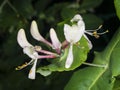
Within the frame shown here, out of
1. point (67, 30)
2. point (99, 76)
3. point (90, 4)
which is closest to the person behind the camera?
point (67, 30)

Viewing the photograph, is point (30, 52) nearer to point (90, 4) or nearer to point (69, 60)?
point (69, 60)

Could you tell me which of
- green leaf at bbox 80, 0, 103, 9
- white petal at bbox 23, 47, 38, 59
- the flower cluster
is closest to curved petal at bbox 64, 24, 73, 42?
the flower cluster

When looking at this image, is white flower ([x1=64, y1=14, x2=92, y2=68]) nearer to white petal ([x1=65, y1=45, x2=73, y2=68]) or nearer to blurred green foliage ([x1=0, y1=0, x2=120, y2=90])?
white petal ([x1=65, y1=45, x2=73, y2=68])

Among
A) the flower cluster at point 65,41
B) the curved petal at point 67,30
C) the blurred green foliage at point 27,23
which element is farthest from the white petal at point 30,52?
the blurred green foliage at point 27,23

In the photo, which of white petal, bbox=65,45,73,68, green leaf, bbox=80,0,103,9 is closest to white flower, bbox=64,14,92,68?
white petal, bbox=65,45,73,68

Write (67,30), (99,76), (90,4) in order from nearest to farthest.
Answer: (67,30)
(99,76)
(90,4)

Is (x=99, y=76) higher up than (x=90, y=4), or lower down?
lower down

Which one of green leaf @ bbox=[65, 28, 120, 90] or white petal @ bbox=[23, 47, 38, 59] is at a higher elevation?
white petal @ bbox=[23, 47, 38, 59]

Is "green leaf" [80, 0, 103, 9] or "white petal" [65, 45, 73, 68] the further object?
"green leaf" [80, 0, 103, 9]

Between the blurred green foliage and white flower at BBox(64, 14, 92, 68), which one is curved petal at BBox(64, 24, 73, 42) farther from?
the blurred green foliage

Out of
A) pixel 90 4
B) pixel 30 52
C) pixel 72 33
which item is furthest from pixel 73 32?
pixel 90 4

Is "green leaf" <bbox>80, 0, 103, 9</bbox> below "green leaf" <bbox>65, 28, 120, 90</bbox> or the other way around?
the other way around

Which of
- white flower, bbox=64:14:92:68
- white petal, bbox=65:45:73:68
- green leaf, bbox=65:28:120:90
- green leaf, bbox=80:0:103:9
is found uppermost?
white flower, bbox=64:14:92:68

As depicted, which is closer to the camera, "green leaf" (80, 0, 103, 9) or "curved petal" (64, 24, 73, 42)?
"curved petal" (64, 24, 73, 42)
